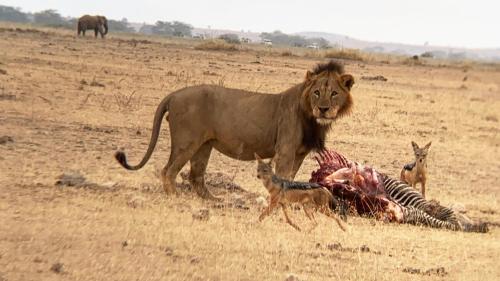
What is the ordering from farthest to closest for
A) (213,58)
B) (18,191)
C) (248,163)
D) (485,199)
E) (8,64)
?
(213,58)
(8,64)
(248,163)
(485,199)
(18,191)

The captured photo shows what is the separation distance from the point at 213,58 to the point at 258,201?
2750 cm

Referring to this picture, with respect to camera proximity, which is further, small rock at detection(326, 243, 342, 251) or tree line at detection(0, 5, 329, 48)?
tree line at detection(0, 5, 329, 48)

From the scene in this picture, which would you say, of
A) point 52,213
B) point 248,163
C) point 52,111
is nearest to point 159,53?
point 52,111

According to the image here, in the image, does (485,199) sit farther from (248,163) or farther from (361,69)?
(361,69)

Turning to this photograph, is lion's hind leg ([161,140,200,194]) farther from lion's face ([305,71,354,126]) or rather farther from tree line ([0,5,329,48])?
tree line ([0,5,329,48])

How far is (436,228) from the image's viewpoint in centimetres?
1021

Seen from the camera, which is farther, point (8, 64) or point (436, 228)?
point (8, 64)

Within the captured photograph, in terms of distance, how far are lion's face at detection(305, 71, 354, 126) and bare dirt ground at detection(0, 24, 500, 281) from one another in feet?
3.64

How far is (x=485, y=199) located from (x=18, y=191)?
6.10 m

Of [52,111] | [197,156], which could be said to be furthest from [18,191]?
[52,111]

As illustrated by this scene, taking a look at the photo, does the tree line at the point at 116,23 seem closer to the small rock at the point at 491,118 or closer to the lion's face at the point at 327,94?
the small rock at the point at 491,118

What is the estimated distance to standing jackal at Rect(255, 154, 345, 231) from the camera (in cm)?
902

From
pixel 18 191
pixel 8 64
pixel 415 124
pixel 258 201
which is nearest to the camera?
pixel 18 191

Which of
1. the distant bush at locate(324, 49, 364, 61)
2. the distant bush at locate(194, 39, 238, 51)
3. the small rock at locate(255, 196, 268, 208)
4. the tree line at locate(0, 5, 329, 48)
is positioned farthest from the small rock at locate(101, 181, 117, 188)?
the tree line at locate(0, 5, 329, 48)
